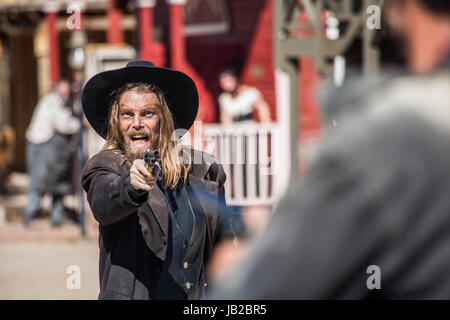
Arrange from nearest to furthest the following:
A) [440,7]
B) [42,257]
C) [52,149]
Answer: [440,7] < [42,257] < [52,149]

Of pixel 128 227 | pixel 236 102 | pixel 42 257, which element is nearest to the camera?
pixel 128 227

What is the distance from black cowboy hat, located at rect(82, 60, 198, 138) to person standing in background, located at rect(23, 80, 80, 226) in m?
8.54

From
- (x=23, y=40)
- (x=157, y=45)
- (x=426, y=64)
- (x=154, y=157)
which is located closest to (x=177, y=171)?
(x=154, y=157)

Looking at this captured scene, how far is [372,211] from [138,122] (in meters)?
2.27

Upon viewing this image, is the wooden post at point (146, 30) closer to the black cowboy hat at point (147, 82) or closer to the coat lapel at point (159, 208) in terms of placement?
the black cowboy hat at point (147, 82)

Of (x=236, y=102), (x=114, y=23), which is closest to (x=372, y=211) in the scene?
(x=236, y=102)

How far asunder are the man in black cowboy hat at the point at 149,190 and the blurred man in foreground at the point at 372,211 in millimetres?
1685

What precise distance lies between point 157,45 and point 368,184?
40.6 feet

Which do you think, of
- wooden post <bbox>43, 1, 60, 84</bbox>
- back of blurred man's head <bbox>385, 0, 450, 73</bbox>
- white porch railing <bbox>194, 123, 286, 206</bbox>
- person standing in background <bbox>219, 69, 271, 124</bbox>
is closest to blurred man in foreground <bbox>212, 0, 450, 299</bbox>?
back of blurred man's head <bbox>385, 0, 450, 73</bbox>

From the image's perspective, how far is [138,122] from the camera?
11.1 ft

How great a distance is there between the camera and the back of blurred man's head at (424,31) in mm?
1304

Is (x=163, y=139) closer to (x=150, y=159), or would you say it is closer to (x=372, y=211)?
(x=150, y=159)

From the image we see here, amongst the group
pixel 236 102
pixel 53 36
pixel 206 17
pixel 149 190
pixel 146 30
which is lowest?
pixel 149 190

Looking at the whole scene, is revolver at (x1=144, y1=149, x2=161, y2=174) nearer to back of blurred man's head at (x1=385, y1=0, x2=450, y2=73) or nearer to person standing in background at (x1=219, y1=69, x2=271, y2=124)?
back of blurred man's head at (x1=385, y1=0, x2=450, y2=73)
